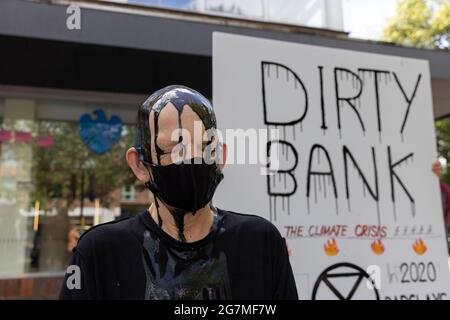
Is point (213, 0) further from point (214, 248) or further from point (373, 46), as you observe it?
point (214, 248)

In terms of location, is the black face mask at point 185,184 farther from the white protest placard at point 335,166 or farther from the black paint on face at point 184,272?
the white protest placard at point 335,166

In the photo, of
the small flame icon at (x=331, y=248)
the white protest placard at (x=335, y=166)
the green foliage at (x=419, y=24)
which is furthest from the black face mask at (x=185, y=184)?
the green foliage at (x=419, y=24)

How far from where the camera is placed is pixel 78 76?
15.1 feet

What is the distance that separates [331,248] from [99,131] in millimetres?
3891

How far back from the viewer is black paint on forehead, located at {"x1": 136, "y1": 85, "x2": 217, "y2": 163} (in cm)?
101

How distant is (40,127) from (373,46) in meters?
4.00

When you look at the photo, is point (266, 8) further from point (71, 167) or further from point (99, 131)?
point (71, 167)

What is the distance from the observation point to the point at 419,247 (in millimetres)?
2496

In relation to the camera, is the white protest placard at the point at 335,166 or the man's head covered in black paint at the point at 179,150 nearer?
the man's head covered in black paint at the point at 179,150

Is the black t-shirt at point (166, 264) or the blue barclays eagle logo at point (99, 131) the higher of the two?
the blue barclays eagle logo at point (99, 131)

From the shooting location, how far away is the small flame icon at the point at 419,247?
249 cm

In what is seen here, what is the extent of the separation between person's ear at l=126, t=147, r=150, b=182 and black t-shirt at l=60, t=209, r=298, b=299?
10 centimetres

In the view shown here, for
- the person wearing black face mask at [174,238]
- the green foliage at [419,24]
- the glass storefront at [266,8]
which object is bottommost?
the person wearing black face mask at [174,238]

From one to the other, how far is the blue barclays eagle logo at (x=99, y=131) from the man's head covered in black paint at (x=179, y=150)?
460 centimetres
